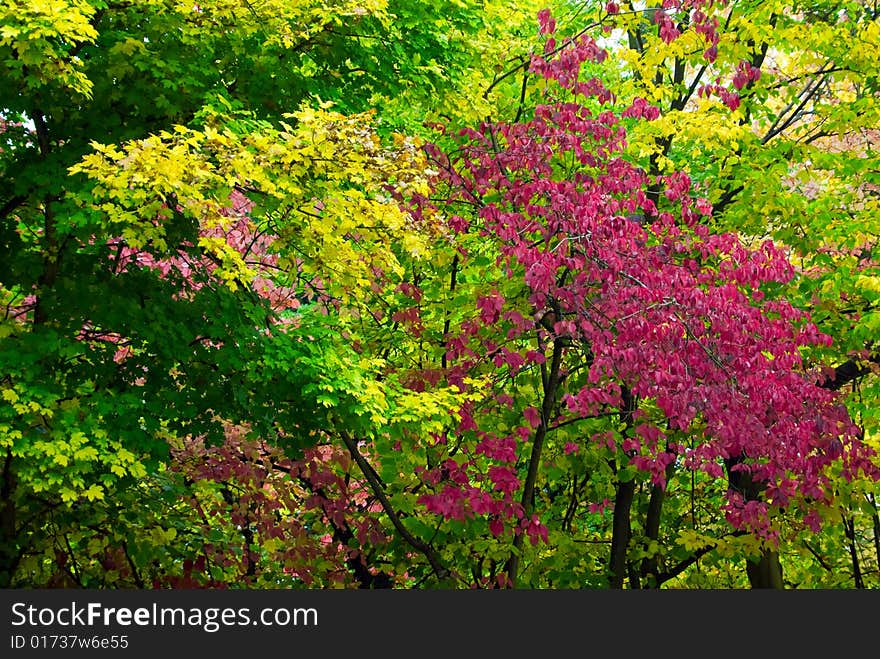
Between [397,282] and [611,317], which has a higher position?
[397,282]

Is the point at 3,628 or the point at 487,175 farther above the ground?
the point at 487,175

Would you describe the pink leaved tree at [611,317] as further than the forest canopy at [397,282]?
Yes

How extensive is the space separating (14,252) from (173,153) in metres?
3.14

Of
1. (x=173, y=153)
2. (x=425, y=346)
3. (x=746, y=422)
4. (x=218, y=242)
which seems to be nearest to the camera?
(x=173, y=153)

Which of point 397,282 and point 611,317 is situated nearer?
point 611,317

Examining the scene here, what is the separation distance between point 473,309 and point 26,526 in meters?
4.95

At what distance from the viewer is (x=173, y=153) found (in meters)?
6.82

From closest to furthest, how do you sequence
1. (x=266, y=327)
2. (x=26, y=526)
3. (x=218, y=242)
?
(x=218, y=242) < (x=266, y=327) < (x=26, y=526)

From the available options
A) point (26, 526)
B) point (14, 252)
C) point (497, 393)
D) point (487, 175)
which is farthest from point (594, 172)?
point (26, 526)

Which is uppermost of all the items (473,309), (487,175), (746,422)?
(487,175)

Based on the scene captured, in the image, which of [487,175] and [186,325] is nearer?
[186,325]

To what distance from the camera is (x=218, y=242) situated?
7.29 m

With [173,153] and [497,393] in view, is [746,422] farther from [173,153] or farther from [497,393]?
[173,153]

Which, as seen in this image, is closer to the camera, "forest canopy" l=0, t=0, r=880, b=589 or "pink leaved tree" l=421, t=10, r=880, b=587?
"forest canopy" l=0, t=0, r=880, b=589
